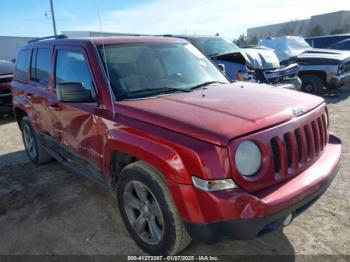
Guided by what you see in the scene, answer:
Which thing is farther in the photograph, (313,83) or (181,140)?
(313,83)

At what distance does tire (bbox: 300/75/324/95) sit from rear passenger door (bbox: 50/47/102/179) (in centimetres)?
799

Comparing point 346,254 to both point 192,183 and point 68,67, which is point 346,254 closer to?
point 192,183

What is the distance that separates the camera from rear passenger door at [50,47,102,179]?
328 centimetres

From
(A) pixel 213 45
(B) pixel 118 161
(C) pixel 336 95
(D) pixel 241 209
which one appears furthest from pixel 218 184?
(C) pixel 336 95

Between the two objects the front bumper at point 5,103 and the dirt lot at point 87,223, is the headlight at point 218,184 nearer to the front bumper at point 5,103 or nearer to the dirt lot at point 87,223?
the dirt lot at point 87,223

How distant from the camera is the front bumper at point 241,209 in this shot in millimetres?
2193

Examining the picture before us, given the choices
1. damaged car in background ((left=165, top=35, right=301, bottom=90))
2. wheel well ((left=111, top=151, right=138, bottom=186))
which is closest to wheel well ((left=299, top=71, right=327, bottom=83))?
damaged car in background ((left=165, top=35, right=301, bottom=90))

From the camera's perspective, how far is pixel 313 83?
32.0ft

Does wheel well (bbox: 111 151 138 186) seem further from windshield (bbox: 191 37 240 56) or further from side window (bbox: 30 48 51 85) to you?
windshield (bbox: 191 37 240 56)

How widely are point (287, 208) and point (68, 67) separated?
2.75m

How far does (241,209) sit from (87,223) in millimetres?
1976

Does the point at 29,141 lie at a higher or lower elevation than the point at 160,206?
lower

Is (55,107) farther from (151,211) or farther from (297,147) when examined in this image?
(297,147)

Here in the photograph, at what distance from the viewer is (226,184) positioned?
2.22 m
